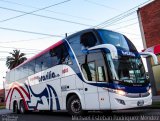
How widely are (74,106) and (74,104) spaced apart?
10 cm

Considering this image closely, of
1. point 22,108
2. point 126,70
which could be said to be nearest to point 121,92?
point 126,70

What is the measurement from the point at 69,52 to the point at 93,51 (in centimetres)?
192

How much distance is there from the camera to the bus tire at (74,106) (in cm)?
1254

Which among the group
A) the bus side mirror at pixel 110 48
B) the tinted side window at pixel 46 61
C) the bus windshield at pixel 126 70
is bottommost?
the bus windshield at pixel 126 70

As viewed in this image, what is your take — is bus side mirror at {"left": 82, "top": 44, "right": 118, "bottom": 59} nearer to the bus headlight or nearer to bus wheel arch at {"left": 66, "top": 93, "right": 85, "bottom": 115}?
the bus headlight

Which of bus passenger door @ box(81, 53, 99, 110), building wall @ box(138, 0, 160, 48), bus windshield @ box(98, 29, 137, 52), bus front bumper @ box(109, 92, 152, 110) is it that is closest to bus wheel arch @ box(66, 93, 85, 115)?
bus passenger door @ box(81, 53, 99, 110)

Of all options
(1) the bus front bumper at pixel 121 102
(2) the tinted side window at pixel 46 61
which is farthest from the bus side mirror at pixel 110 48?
(2) the tinted side window at pixel 46 61

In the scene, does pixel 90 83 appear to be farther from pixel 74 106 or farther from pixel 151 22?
pixel 151 22

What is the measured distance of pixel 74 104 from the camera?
12.9 m

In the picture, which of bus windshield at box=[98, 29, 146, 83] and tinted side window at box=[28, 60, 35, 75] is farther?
tinted side window at box=[28, 60, 35, 75]

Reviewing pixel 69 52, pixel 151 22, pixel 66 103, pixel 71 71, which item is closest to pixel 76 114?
pixel 66 103

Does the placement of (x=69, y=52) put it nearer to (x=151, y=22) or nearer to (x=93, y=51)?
(x=93, y=51)

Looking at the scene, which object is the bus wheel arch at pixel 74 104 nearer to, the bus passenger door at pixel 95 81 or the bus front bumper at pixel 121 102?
the bus passenger door at pixel 95 81

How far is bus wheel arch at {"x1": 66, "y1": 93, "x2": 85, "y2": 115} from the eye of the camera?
12.5 meters
